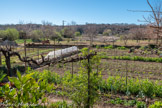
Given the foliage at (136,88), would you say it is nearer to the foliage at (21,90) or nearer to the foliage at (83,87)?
the foliage at (83,87)

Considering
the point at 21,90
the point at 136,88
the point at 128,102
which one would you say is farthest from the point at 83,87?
the point at 136,88

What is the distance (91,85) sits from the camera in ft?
8.42

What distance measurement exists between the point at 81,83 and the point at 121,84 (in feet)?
10.3

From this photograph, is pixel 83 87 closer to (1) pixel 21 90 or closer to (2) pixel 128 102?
(1) pixel 21 90

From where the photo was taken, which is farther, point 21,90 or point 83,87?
point 83,87

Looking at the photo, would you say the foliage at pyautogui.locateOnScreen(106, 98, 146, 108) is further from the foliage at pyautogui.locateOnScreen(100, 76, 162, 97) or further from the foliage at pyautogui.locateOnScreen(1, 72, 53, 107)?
the foliage at pyautogui.locateOnScreen(1, 72, 53, 107)

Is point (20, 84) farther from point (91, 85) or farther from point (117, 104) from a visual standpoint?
point (117, 104)

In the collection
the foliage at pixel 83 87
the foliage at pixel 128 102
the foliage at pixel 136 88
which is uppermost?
the foliage at pixel 83 87

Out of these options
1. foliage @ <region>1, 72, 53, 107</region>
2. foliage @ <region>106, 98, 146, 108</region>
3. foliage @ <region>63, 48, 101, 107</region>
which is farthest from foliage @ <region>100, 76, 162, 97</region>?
foliage @ <region>1, 72, 53, 107</region>

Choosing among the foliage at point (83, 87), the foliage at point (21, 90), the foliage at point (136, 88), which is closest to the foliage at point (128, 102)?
the foliage at point (136, 88)

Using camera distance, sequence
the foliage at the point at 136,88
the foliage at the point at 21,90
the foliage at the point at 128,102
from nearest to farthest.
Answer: the foliage at the point at 21,90
the foliage at the point at 128,102
the foliage at the point at 136,88

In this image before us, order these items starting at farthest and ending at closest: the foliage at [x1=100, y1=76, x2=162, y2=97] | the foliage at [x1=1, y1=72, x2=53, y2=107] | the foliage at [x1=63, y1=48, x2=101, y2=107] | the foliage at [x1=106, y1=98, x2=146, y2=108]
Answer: the foliage at [x1=100, y1=76, x2=162, y2=97]
the foliage at [x1=106, y1=98, x2=146, y2=108]
the foliage at [x1=63, y1=48, x2=101, y2=107]
the foliage at [x1=1, y1=72, x2=53, y2=107]

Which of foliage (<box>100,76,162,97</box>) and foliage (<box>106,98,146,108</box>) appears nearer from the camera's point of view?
foliage (<box>106,98,146,108</box>)

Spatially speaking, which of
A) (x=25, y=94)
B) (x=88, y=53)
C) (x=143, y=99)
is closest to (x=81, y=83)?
(x=88, y=53)
